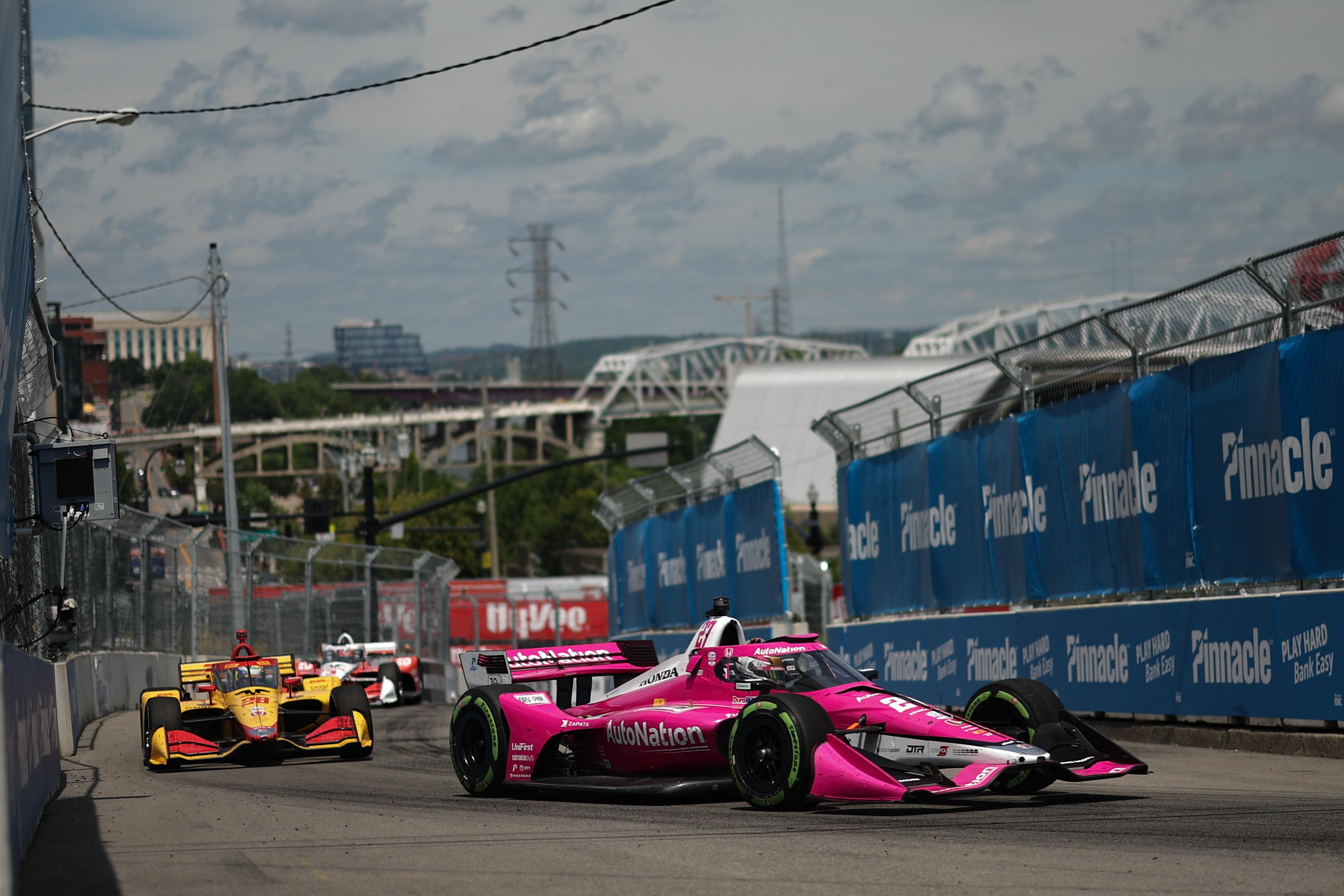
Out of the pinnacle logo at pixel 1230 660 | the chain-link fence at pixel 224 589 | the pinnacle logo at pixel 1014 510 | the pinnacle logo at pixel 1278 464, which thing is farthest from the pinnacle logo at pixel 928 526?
the chain-link fence at pixel 224 589

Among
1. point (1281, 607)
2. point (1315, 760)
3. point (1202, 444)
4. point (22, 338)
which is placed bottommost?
point (1315, 760)

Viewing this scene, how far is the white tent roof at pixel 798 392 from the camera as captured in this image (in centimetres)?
11675

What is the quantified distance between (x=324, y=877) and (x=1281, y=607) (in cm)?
714

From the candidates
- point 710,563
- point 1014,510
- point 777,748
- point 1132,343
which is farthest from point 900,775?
point 710,563

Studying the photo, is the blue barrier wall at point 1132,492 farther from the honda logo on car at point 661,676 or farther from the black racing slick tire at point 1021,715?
the honda logo on car at point 661,676

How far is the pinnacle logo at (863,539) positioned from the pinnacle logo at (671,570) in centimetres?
610

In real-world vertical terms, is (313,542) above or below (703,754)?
above

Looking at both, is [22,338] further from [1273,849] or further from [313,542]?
[313,542]

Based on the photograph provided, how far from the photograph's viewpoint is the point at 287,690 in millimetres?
15375

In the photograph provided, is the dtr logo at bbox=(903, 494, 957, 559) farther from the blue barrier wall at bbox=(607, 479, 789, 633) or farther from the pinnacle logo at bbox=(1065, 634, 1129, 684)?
the pinnacle logo at bbox=(1065, 634, 1129, 684)

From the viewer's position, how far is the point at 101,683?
20625 mm

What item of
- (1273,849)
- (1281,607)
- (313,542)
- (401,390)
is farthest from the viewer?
(401,390)

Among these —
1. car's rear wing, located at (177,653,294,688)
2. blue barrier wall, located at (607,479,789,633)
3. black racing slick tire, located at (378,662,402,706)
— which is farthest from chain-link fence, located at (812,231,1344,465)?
black racing slick tire, located at (378,662,402,706)

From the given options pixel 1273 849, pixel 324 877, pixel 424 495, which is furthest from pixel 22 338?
pixel 424 495
